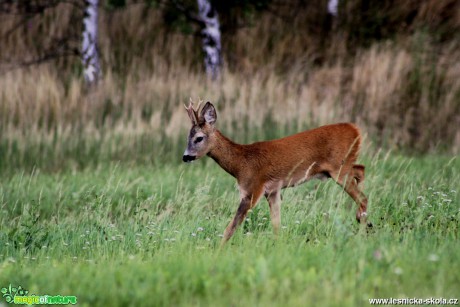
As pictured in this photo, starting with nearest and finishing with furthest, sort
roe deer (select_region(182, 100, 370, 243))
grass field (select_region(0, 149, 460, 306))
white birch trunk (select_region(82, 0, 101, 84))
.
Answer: grass field (select_region(0, 149, 460, 306)), roe deer (select_region(182, 100, 370, 243)), white birch trunk (select_region(82, 0, 101, 84))

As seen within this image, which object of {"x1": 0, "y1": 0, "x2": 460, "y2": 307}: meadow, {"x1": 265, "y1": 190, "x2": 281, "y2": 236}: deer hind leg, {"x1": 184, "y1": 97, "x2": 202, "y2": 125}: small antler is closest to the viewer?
{"x1": 0, "y1": 0, "x2": 460, "y2": 307}: meadow

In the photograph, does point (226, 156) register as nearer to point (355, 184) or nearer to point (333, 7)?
point (355, 184)

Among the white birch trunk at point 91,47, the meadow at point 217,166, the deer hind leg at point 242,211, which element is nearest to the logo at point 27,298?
the meadow at point 217,166

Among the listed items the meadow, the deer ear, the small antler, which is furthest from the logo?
the deer ear

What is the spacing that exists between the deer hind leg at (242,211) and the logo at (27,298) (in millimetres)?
1924

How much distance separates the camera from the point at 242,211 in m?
7.31

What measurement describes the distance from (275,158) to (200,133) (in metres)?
0.77

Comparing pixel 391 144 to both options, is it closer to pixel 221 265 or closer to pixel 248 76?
pixel 248 76

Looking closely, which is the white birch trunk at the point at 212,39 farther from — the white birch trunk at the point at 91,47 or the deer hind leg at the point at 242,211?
the deer hind leg at the point at 242,211

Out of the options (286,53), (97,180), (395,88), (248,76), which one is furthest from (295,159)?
(286,53)

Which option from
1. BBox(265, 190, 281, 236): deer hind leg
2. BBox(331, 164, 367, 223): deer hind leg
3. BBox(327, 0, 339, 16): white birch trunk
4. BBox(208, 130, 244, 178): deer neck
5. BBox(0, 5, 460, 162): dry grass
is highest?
BBox(327, 0, 339, 16): white birch trunk

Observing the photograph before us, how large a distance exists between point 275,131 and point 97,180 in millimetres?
3560

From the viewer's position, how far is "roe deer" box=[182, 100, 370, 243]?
766cm

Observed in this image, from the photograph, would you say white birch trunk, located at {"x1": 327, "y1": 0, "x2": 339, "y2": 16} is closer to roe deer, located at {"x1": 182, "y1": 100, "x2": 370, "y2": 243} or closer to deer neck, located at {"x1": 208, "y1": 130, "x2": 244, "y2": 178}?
roe deer, located at {"x1": 182, "y1": 100, "x2": 370, "y2": 243}
